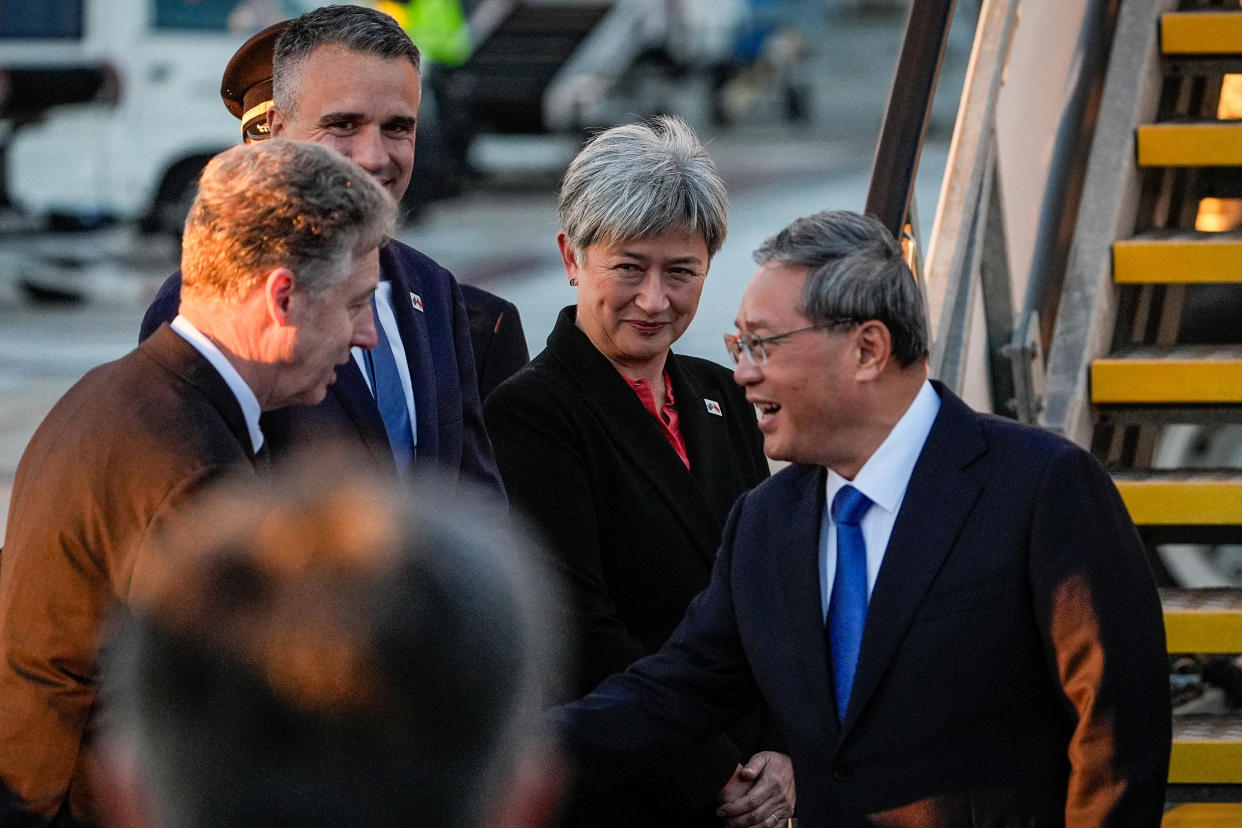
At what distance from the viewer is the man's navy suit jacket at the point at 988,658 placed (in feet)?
6.80

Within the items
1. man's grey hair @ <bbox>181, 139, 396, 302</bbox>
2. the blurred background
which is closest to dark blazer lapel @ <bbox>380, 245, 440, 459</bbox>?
man's grey hair @ <bbox>181, 139, 396, 302</bbox>

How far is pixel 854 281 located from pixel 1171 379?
7.29ft

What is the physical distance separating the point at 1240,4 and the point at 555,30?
48.8 feet

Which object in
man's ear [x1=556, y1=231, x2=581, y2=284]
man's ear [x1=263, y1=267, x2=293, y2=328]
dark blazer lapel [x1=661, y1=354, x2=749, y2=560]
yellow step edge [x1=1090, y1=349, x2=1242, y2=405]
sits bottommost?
yellow step edge [x1=1090, y1=349, x2=1242, y2=405]

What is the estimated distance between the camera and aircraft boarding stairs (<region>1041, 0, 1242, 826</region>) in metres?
3.84

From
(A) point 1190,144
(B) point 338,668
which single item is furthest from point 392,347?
(A) point 1190,144

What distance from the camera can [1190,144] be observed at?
4594 millimetres

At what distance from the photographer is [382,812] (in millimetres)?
1185

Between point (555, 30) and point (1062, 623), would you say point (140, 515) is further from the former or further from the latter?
point (555, 30)

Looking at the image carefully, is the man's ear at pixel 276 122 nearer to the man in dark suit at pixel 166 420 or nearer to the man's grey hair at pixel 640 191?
the man's grey hair at pixel 640 191

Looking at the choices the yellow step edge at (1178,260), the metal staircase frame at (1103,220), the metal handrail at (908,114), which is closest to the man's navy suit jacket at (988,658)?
the metal handrail at (908,114)

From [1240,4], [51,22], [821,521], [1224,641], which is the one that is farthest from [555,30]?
[821,521]

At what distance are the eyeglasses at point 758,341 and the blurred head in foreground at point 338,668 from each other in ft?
3.68

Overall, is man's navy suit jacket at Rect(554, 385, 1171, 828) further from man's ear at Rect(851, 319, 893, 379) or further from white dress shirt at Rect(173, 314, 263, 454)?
white dress shirt at Rect(173, 314, 263, 454)
